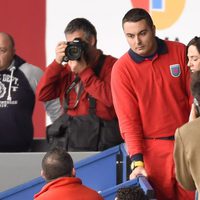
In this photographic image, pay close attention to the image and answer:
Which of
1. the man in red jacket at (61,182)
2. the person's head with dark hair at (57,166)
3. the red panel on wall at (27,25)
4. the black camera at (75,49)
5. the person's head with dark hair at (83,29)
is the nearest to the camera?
the man in red jacket at (61,182)

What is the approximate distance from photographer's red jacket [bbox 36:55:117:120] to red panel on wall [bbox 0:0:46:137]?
1965 mm

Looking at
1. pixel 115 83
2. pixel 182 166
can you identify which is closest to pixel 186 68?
pixel 115 83

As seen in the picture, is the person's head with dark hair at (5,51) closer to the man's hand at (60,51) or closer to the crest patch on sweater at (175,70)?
the man's hand at (60,51)

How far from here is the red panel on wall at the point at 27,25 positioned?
26.6 feet

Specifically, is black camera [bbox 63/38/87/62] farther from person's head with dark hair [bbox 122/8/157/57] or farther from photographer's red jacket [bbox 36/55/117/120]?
person's head with dark hair [bbox 122/8/157/57]

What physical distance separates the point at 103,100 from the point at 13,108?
74 centimetres

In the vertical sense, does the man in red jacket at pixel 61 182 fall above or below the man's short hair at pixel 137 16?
below

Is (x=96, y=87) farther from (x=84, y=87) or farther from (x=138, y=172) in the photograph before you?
(x=138, y=172)

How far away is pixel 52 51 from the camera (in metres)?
8.02

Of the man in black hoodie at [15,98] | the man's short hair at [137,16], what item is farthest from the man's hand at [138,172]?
the man in black hoodie at [15,98]

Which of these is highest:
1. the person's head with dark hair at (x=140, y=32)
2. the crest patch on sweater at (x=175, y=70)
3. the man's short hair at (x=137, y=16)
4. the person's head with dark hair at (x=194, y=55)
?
the man's short hair at (x=137, y=16)

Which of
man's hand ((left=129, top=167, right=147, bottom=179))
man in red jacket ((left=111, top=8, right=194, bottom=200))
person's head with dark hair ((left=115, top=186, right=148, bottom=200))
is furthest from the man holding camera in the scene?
person's head with dark hair ((left=115, top=186, right=148, bottom=200))

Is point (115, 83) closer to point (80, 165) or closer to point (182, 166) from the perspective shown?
point (80, 165)

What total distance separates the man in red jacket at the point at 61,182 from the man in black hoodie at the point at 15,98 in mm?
1624
